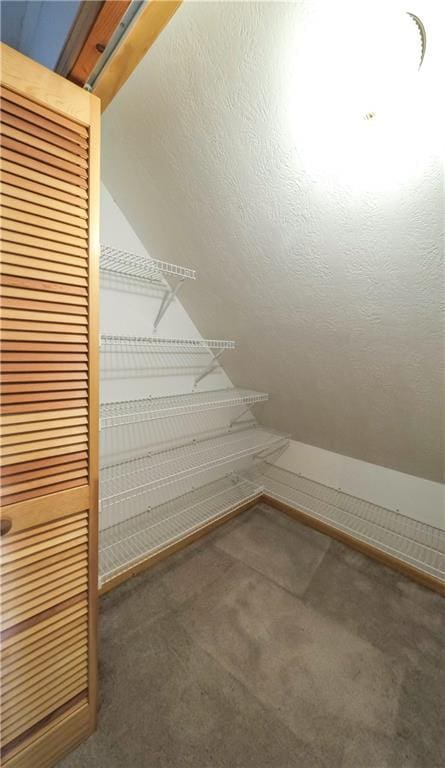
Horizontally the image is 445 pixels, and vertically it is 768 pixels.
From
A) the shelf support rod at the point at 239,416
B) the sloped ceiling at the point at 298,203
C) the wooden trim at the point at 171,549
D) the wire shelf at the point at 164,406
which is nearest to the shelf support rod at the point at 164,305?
the sloped ceiling at the point at 298,203

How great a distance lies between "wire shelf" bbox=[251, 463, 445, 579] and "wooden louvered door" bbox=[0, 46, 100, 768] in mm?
1688

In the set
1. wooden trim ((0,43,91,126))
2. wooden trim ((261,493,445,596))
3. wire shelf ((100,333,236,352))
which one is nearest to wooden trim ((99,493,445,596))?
wooden trim ((261,493,445,596))

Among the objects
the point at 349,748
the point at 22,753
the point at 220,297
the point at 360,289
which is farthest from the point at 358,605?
the point at 220,297

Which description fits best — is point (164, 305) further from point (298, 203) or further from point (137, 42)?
point (137, 42)

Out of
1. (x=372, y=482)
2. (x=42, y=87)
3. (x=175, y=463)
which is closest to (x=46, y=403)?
(x=42, y=87)

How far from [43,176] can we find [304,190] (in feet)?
2.74

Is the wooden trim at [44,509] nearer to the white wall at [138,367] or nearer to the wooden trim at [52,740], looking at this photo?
the wooden trim at [52,740]

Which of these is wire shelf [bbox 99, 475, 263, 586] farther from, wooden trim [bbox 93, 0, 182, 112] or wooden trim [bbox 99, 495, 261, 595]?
wooden trim [bbox 93, 0, 182, 112]

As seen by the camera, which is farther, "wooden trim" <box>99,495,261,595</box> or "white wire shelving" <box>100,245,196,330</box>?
"wooden trim" <box>99,495,261,595</box>

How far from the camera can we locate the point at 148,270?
68.7 inches

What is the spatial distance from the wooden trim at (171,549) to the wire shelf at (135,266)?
1.53 meters

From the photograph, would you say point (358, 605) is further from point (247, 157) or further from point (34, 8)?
point (34, 8)

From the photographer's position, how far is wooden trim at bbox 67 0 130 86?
599mm

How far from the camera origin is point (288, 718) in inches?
44.7
